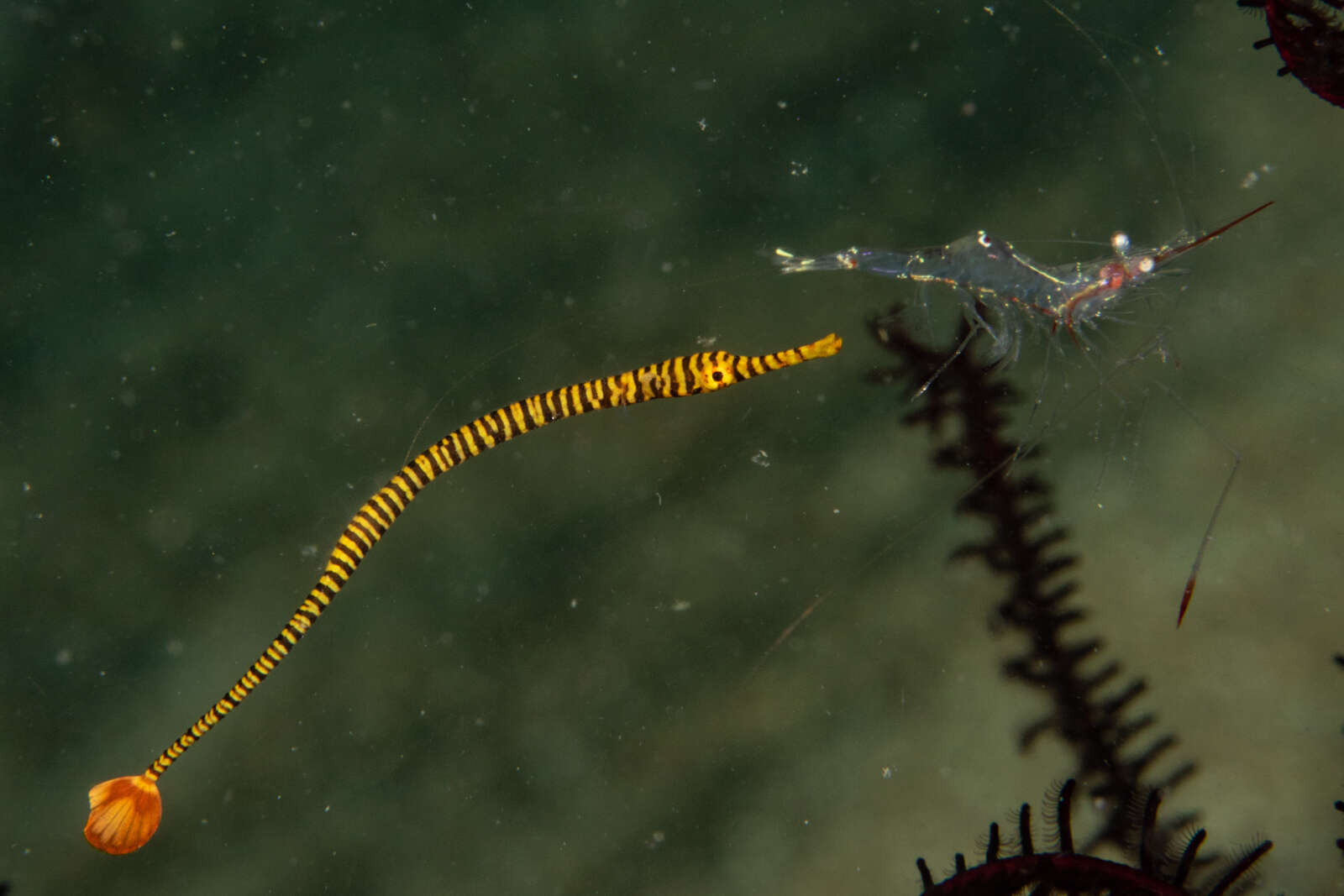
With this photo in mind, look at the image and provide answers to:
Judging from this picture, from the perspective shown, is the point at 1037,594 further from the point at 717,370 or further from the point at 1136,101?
the point at 1136,101

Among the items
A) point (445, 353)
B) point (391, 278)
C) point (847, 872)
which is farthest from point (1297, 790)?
point (391, 278)

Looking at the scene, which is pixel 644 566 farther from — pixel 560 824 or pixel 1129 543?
pixel 1129 543

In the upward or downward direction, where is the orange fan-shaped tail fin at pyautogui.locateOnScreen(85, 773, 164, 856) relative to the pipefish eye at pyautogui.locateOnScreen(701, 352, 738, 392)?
downward

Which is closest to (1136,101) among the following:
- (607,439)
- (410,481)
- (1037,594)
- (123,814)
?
→ (1037,594)

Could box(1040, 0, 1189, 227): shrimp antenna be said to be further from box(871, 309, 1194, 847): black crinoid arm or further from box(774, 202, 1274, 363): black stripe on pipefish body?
box(871, 309, 1194, 847): black crinoid arm

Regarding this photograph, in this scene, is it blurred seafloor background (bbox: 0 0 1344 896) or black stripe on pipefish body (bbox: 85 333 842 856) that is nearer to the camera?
black stripe on pipefish body (bbox: 85 333 842 856)

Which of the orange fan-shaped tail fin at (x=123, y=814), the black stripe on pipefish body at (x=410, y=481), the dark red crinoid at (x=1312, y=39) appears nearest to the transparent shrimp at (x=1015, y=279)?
the black stripe on pipefish body at (x=410, y=481)

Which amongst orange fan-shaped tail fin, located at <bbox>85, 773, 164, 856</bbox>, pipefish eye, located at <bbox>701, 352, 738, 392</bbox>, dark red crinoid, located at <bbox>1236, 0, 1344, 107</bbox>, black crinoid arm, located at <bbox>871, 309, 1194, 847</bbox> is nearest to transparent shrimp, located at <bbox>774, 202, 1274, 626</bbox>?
black crinoid arm, located at <bbox>871, 309, 1194, 847</bbox>
